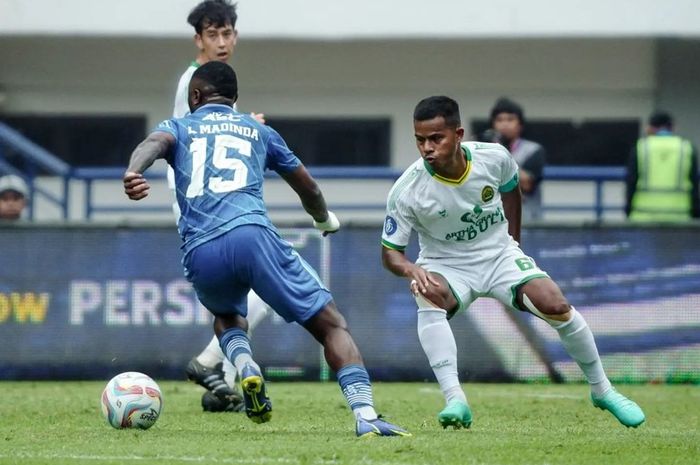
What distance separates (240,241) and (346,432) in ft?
3.90

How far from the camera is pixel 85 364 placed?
1352cm

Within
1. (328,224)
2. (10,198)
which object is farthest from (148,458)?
(10,198)

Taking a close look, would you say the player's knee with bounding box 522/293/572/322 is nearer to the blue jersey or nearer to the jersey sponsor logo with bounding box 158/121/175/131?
the blue jersey

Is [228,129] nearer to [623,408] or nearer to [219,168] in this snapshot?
[219,168]

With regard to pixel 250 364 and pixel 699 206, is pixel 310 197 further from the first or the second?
pixel 699 206

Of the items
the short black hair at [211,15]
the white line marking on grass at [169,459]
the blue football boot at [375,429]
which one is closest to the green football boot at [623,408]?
the blue football boot at [375,429]

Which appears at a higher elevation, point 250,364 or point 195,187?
point 195,187

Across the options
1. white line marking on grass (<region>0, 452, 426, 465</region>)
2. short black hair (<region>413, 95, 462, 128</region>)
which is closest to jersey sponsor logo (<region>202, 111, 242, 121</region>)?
short black hair (<region>413, 95, 462, 128</region>)

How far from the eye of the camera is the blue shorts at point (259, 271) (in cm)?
805

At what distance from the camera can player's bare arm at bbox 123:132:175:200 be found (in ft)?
25.2

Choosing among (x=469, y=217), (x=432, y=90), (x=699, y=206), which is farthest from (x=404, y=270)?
(x=432, y=90)

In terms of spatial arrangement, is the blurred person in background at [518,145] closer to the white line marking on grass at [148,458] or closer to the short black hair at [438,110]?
the short black hair at [438,110]

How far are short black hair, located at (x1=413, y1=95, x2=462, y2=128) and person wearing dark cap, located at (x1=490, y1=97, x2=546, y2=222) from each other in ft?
17.1

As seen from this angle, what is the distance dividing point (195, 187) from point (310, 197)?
0.70 m
